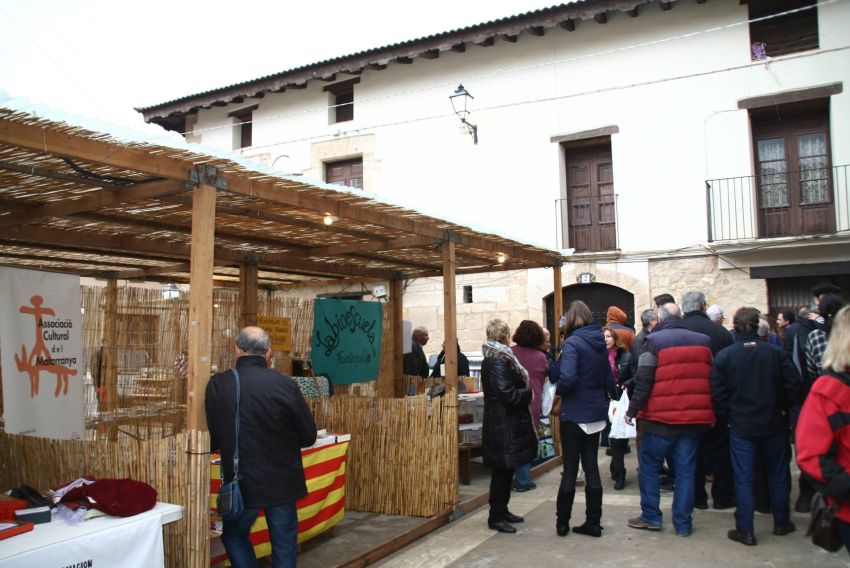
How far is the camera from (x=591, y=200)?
43.1 feet

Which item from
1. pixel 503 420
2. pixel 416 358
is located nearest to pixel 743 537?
pixel 503 420

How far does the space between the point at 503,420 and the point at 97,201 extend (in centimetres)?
332

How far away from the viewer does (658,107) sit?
40.3ft

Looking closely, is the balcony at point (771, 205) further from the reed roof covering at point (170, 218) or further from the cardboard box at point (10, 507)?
the cardboard box at point (10, 507)

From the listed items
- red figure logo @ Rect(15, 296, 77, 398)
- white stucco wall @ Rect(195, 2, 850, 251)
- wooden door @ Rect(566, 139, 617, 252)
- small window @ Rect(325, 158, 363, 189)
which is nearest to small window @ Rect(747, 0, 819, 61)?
white stucco wall @ Rect(195, 2, 850, 251)

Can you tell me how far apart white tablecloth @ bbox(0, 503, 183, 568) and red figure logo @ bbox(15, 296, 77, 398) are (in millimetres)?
1665

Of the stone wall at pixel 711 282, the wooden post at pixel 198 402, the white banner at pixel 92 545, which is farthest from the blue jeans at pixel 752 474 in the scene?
the stone wall at pixel 711 282

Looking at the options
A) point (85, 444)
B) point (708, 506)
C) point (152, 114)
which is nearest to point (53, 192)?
point (85, 444)

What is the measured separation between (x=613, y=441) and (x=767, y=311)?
6333mm

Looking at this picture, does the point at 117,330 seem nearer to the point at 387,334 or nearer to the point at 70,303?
the point at 70,303

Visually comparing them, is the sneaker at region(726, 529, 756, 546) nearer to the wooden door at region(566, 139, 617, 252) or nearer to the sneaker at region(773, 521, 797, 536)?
the sneaker at region(773, 521, 797, 536)

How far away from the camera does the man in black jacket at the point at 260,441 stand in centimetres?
371

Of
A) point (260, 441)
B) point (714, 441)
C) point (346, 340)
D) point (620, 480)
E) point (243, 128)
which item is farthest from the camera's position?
point (243, 128)

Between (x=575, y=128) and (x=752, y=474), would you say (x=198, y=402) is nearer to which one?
(x=752, y=474)
